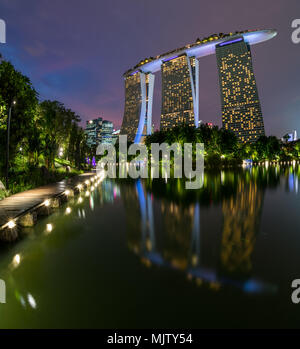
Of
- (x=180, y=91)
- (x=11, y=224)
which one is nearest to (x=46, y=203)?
(x=11, y=224)

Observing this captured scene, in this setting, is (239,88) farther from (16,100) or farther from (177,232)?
(177,232)

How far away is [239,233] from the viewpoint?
21.1 ft

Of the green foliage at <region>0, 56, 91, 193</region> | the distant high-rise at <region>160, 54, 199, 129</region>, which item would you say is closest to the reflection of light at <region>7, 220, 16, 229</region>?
the green foliage at <region>0, 56, 91, 193</region>

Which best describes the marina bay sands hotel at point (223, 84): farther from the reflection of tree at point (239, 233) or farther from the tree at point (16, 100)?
the reflection of tree at point (239, 233)

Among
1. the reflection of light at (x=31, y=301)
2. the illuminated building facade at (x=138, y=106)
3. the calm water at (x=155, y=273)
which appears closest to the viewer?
the calm water at (x=155, y=273)

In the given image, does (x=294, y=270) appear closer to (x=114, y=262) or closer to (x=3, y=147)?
(x=114, y=262)

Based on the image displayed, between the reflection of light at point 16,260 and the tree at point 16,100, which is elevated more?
the tree at point 16,100

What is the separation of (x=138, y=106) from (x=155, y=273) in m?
125

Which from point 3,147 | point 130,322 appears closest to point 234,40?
point 3,147

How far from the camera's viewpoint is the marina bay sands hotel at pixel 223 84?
3939 inches

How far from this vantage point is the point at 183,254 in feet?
16.7

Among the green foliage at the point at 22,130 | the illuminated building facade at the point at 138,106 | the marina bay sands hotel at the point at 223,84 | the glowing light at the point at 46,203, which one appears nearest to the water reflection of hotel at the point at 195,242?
the glowing light at the point at 46,203

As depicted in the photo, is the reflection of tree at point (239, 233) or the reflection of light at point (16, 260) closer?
the reflection of tree at point (239, 233)

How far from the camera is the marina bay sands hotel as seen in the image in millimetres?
100062
